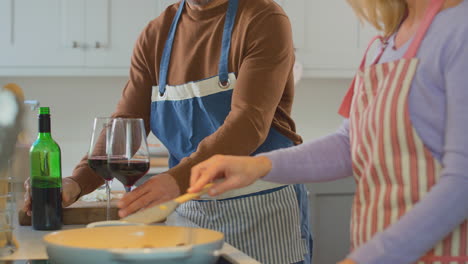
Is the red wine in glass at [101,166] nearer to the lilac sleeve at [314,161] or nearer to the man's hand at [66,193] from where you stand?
the man's hand at [66,193]

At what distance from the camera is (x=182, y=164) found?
1.44 metres

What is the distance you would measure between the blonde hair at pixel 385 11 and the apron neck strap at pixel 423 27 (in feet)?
0.51

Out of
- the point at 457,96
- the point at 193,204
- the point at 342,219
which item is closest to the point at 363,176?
the point at 457,96

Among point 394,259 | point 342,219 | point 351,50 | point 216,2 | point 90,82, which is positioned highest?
point 216,2

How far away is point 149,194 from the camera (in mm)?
1281

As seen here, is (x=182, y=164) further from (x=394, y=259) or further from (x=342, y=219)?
(x=342, y=219)

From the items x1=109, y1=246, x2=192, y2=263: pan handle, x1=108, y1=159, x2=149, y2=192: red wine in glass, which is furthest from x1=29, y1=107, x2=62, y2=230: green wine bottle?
x1=109, y1=246, x2=192, y2=263: pan handle

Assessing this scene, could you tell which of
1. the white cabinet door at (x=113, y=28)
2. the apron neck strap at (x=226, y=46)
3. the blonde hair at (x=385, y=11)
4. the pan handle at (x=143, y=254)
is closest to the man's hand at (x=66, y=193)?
the apron neck strap at (x=226, y=46)

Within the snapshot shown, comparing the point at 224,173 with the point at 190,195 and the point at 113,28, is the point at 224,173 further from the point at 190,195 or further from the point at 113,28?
the point at 113,28

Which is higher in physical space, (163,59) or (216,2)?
(216,2)

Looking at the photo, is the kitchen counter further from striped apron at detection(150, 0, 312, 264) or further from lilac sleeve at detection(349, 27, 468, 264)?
striped apron at detection(150, 0, 312, 264)

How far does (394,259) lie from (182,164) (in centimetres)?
68

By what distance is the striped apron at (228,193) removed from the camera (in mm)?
1752

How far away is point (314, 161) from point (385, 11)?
0.31m
